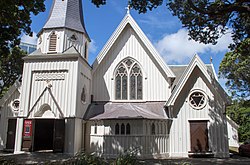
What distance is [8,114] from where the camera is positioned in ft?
63.3

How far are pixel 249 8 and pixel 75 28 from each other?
13.2m

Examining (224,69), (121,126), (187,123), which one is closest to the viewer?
(121,126)

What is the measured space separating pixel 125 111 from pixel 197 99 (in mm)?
5624

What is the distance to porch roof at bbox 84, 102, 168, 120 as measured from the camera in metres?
15.5

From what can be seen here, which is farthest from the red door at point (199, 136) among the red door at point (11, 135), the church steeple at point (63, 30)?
the red door at point (11, 135)

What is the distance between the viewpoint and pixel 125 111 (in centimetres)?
Result: 1616

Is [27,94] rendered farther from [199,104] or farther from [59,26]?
[199,104]

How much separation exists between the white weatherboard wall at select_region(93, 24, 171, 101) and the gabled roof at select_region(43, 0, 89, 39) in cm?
329

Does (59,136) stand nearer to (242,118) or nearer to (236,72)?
(236,72)

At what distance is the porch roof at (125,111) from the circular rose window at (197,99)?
2286mm

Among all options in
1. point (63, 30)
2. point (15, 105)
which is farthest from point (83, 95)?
point (15, 105)

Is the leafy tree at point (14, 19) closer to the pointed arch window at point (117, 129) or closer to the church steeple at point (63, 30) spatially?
the church steeple at point (63, 30)

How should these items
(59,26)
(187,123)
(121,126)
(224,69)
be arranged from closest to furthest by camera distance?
(121,126) < (187,123) < (59,26) < (224,69)

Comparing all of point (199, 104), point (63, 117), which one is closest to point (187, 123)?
point (199, 104)
